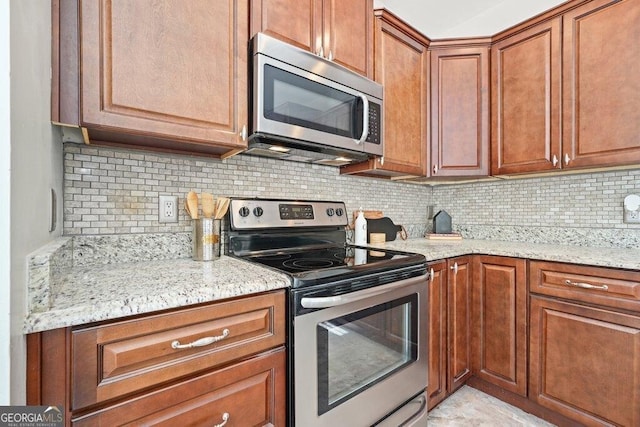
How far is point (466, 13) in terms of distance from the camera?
2326mm

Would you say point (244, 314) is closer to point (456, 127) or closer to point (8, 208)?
point (8, 208)

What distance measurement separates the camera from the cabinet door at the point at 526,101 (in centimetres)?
175

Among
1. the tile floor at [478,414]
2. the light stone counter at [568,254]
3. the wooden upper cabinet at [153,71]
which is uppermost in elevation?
the wooden upper cabinet at [153,71]

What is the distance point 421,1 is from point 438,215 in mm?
1638

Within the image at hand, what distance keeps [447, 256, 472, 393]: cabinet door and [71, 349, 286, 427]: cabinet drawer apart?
1163mm

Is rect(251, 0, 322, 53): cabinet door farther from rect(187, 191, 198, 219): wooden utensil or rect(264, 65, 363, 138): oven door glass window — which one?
rect(187, 191, 198, 219): wooden utensil

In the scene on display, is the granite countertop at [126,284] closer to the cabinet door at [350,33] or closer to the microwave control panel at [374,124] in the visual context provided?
the microwave control panel at [374,124]

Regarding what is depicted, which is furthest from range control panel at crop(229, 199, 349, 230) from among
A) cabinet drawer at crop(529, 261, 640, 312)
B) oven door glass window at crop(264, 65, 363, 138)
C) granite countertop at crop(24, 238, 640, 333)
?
cabinet drawer at crop(529, 261, 640, 312)

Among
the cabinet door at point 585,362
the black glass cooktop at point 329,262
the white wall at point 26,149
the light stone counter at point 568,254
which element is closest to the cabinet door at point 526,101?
the light stone counter at point 568,254

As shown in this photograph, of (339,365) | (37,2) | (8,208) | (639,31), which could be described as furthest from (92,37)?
(639,31)

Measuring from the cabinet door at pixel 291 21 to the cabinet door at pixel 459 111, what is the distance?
41.4 inches

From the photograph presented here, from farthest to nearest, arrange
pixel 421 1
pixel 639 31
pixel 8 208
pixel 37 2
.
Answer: pixel 421 1
pixel 639 31
pixel 37 2
pixel 8 208

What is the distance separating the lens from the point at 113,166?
120 cm

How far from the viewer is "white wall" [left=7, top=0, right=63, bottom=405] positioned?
21.3 inches
